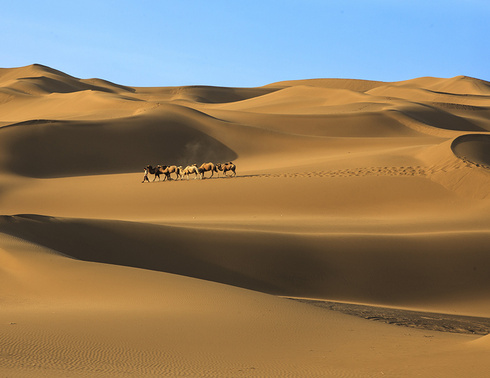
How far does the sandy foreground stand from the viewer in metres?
7.25

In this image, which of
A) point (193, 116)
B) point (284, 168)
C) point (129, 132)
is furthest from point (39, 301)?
point (193, 116)

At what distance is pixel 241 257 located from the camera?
15703 mm

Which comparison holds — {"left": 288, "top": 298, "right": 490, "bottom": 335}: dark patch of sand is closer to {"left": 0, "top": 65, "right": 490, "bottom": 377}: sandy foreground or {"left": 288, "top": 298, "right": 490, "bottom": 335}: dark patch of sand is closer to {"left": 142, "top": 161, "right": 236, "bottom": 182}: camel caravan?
{"left": 0, "top": 65, "right": 490, "bottom": 377}: sandy foreground

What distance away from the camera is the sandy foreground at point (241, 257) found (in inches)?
285

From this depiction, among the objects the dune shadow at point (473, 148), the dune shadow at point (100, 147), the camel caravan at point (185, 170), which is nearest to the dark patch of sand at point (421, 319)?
the dune shadow at point (473, 148)

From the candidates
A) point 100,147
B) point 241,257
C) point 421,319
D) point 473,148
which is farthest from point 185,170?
point 421,319

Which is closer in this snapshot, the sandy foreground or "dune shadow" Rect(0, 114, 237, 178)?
the sandy foreground

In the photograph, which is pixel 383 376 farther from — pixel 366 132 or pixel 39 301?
pixel 366 132

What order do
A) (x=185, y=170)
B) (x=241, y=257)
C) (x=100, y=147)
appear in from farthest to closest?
(x=100, y=147)
(x=185, y=170)
(x=241, y=257)

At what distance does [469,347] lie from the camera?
25.0ft

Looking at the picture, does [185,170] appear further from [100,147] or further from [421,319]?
[421,319]

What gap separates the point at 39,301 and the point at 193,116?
3696 centimetres

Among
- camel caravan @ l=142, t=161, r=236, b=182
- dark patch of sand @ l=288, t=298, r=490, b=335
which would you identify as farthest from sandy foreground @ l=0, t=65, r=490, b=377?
camel caravan @ l=142, t=161, r=236, b=182

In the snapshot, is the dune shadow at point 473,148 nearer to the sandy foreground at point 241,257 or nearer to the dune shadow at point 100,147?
the sandy foreground at point 241,257
